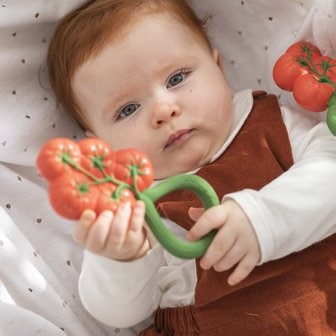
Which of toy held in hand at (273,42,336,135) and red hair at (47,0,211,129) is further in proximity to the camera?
red hair at (47,0,211,129)

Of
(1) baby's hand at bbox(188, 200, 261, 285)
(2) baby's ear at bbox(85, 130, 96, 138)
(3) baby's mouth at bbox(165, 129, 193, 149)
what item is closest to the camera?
(1) baby's hand at bbox(188, 200, 261, 285)

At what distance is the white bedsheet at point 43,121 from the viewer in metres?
1.23

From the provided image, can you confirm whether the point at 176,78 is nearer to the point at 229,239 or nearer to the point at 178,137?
the point at 178,137

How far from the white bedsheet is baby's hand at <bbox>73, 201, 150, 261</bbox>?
37 centimetres

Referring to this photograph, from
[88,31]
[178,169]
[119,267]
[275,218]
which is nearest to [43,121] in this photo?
[88,31]

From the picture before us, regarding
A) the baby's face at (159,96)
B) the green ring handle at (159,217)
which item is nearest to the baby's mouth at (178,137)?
the baby's face at (159,96)

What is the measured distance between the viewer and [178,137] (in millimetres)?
1198

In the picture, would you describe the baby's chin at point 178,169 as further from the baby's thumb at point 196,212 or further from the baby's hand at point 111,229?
the baby's hand at point 111,229

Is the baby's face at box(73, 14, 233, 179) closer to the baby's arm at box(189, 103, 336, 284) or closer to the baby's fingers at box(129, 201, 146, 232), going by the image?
the baby's arm at box(189, 103, 336, 284)

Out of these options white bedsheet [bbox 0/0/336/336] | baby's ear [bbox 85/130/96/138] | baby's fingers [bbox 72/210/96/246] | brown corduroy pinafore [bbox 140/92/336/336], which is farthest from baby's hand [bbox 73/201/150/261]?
baby's ear [bbox 85/130/96/138]

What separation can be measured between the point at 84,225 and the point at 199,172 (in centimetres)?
39

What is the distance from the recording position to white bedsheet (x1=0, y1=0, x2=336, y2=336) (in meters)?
1.23

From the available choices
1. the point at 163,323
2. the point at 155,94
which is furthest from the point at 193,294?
the point at 155,94

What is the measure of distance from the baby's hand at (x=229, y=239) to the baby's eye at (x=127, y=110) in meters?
0.31
